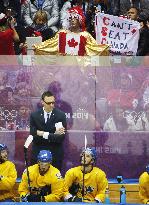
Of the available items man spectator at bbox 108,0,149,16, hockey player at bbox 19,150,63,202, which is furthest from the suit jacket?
man spectator at bbox 108,0,149,16

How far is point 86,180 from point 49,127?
3.37 feet

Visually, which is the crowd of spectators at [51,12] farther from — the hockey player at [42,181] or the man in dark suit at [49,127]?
the hockey player at [42,181]

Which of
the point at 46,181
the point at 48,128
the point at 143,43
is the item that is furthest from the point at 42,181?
the point at 143,43

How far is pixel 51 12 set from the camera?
1426 centimetres

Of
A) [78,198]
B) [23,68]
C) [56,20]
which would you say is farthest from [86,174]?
[56,20]

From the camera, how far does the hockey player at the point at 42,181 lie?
10.4 meters

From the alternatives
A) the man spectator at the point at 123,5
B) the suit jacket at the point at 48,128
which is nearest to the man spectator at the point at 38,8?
the man spectator at the point at 123,5

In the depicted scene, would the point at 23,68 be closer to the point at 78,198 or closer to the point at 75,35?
the point at 75,35

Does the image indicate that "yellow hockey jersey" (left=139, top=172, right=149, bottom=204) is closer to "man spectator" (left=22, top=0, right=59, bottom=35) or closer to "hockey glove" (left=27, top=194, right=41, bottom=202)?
"hockey glove" (left=27, top=194, right=41, bottom=202)

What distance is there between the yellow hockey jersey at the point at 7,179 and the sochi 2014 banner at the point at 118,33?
8.80 ft

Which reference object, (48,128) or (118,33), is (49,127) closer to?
(48,128)

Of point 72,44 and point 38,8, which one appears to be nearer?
point 72,44

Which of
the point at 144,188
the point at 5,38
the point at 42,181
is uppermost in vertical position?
the point at 5,38

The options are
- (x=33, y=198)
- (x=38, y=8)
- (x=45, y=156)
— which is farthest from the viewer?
(x=38, y=8)
